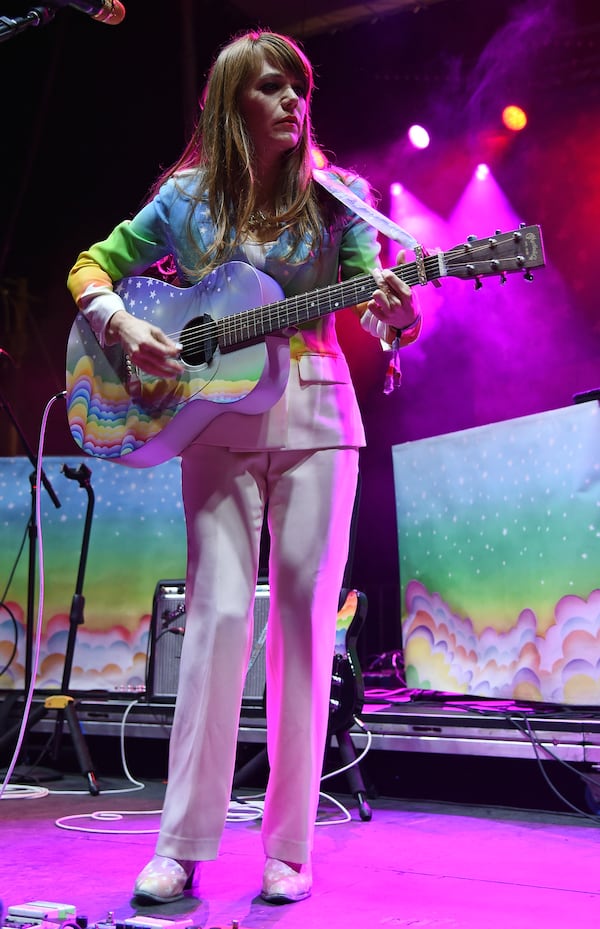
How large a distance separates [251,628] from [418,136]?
4.89 meters

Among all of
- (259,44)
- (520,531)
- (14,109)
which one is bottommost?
(520,531)

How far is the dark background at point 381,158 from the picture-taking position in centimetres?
587

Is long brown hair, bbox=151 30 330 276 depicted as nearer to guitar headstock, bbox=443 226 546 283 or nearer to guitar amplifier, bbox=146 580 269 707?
guitar headstock, bbox=443 226 546 283

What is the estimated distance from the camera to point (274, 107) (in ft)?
7.27

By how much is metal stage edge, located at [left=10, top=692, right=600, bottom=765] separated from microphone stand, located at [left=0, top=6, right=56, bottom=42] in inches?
99.4

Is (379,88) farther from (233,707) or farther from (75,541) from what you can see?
(233,707)

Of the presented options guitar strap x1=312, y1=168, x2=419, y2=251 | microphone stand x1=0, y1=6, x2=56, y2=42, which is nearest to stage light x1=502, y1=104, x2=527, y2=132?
guitar strap x1=312, y1=168, x2=419, y2=251

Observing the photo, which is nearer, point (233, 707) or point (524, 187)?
point (233, 707)

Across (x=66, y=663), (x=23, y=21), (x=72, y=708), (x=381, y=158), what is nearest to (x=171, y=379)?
(x=23, y=21)

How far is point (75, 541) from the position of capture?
4785 mm

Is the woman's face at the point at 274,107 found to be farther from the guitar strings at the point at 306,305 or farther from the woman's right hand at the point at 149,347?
the woman's right hand at the point at 149,347

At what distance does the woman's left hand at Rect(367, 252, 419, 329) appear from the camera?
1966 mm

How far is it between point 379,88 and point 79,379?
4.49 m

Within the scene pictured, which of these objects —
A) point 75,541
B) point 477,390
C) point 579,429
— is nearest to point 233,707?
point 579,429
